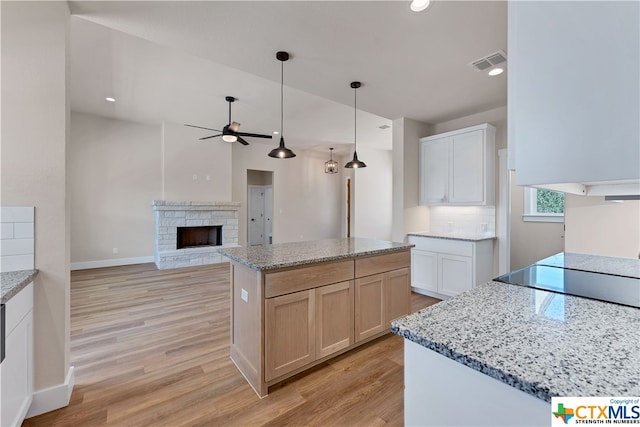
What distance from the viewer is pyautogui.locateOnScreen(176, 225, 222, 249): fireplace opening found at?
620cm

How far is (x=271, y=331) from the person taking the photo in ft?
6.27

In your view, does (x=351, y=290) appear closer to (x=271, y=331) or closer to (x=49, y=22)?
(x=271, y=331)

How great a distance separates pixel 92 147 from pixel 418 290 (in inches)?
259

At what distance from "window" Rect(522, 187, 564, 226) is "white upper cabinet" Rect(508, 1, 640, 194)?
5.15 m

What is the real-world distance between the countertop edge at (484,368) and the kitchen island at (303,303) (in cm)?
121

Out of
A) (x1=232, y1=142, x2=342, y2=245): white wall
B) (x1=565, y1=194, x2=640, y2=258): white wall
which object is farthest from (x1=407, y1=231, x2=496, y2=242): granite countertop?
(x1=232, y1=142, x2=342, y2=245): white wall

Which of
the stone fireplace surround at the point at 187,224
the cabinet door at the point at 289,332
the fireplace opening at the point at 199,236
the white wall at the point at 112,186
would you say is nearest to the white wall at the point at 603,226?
the cabinet door at the point at 289,332

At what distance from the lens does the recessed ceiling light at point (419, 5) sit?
1823 mm

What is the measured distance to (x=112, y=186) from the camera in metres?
5.58

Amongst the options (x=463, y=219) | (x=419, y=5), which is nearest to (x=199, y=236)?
(x=463, y=219)

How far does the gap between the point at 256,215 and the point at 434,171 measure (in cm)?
601

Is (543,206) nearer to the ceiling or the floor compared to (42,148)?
nearer to the floor

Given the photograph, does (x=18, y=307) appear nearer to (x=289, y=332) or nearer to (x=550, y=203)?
(x=289, y=332)

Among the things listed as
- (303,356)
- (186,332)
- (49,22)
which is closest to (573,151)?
(303,356)
